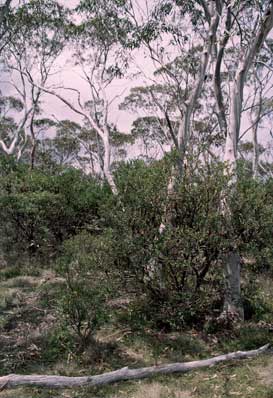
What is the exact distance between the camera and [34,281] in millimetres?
9266

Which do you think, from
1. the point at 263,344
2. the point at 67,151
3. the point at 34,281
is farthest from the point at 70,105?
the point at 67,151

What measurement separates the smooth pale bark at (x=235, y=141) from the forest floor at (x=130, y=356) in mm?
467

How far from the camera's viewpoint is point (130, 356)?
20.0 ft

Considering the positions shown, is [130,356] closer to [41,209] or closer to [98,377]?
[98,377]

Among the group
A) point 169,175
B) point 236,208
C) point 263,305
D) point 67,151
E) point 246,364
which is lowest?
point 246,364

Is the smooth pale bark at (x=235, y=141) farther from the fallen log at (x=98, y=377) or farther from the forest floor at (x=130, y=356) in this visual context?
the fallen log at (x=98, y=377)

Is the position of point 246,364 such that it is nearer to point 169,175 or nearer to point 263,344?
point 263,344

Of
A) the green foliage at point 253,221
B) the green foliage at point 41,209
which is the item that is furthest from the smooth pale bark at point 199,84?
the green foliage at point 41,209

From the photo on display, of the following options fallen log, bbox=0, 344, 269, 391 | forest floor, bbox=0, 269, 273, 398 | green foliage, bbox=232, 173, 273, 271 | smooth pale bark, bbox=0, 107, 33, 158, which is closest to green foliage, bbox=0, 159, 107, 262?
forest floor, bbox=0, 269, 273, 398

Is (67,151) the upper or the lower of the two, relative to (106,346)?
upper

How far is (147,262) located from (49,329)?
1.85 meters

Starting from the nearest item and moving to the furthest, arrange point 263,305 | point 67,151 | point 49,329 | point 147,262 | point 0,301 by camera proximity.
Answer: point 147,262 < point 49,329 < point 263,305 < point 0,301 < point 67,151

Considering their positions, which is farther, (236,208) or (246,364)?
(236,208)

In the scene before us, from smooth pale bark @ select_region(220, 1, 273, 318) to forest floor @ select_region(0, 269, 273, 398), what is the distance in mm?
467
